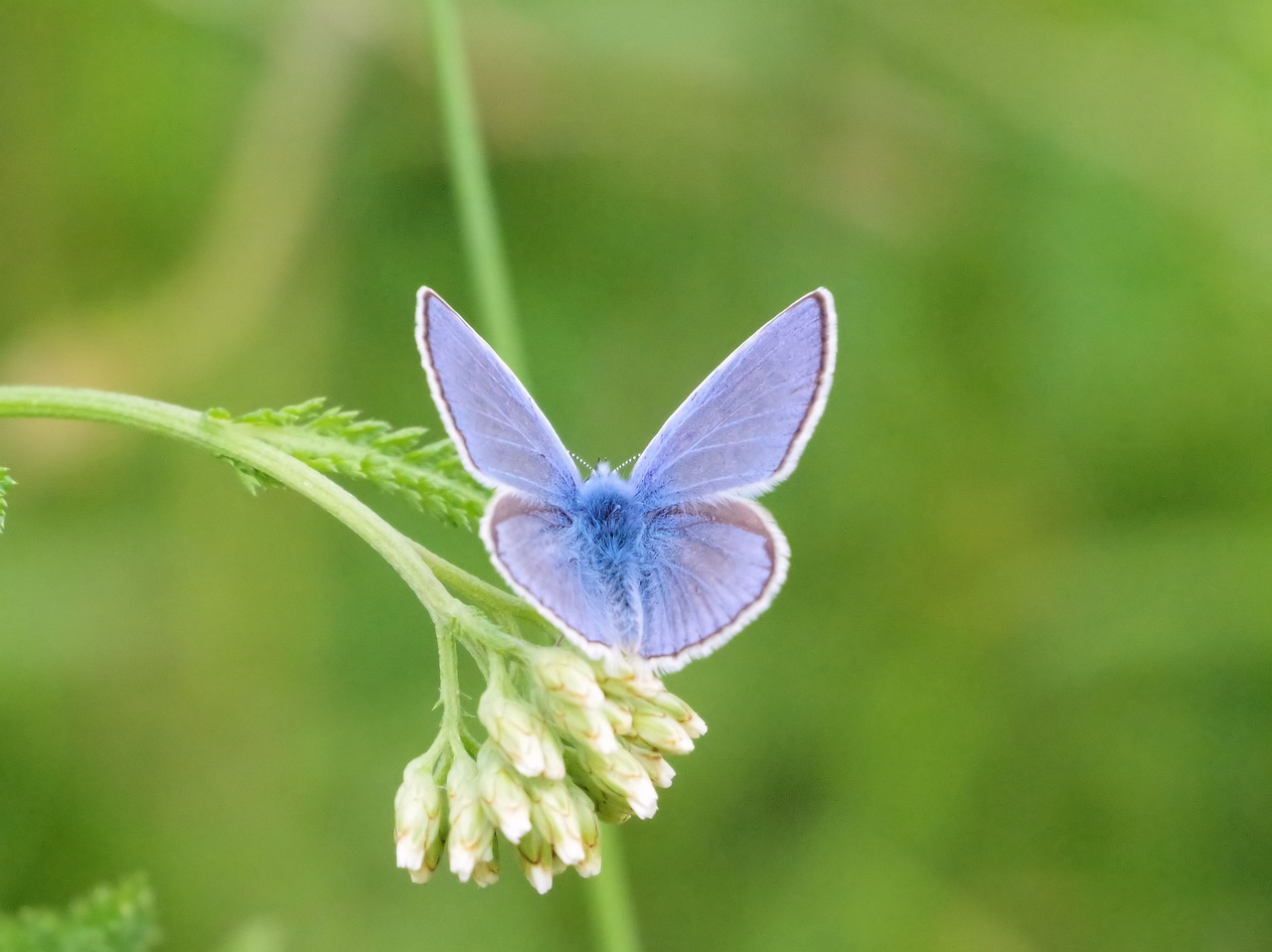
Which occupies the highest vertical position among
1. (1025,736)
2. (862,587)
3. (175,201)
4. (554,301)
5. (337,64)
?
(337,64)

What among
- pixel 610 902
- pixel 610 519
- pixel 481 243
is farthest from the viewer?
pixel 481 243

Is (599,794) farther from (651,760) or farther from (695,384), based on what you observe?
(695,384)

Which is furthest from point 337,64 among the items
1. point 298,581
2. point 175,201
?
point 298,581

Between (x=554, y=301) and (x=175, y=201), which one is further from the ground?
(x=175, y=201)

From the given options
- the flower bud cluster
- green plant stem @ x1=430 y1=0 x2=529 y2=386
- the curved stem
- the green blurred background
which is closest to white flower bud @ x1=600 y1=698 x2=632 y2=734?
the flower bud cluster

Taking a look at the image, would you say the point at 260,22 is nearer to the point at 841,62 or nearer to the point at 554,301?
the point at 554,301

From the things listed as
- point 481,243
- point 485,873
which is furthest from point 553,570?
point 481,243

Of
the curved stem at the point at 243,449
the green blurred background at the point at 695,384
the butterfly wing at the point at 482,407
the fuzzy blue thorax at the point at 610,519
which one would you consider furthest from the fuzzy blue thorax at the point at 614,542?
the green blurred background at the point at 695,384
